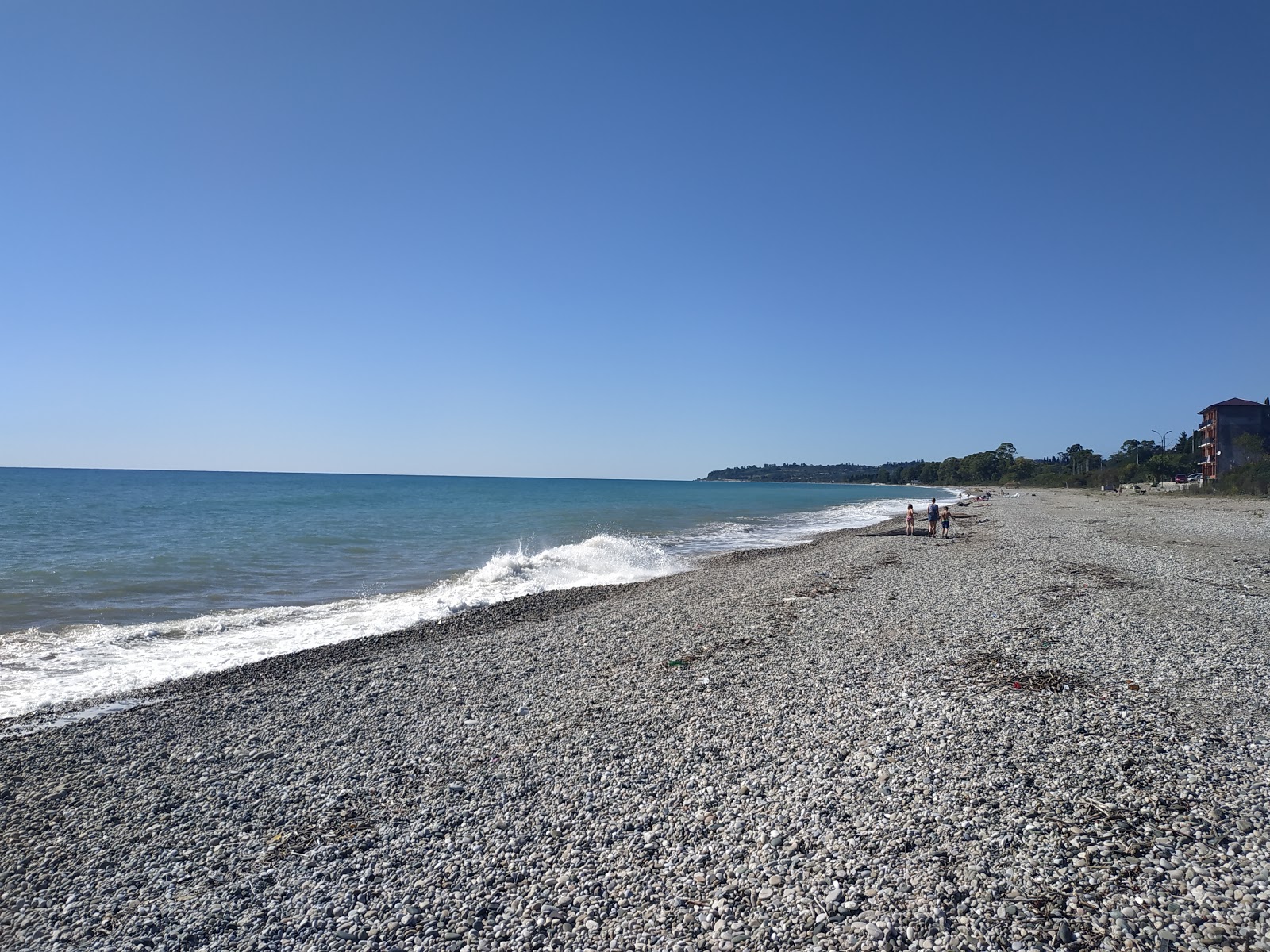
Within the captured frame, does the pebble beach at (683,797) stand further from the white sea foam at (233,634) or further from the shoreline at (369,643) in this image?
the white sea foam at (233,634)

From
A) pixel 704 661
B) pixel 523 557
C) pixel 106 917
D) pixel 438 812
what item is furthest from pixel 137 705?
pixel 523 557

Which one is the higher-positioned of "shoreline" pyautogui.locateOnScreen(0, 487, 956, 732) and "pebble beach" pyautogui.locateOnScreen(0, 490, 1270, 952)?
"pebble beach" pyautogui.locateOnScreen(0, 490, 1270, 952)

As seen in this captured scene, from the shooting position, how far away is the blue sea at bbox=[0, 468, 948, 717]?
12.8 metres

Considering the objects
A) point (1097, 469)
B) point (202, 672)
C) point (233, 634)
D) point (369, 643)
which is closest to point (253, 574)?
point (233, 634)

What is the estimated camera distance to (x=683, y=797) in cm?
607

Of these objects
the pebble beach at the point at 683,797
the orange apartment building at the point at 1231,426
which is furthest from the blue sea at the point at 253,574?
the orange apartment building at the point at 1231,426

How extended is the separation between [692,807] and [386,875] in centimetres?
248

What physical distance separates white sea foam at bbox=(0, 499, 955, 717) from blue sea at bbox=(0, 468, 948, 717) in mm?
55

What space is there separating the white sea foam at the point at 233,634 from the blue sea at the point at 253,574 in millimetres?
55

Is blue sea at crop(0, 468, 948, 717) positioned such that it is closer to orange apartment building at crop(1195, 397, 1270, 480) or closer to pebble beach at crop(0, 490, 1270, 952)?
Result: pebble beach at crop(0, 490, 1270, 952)

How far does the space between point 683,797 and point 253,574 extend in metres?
21.0

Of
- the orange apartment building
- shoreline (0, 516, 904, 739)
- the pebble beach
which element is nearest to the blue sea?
shoreline (0, 516, 904, 739)

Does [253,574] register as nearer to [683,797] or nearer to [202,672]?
[202,672]

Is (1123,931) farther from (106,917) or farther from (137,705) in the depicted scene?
(137,705)
